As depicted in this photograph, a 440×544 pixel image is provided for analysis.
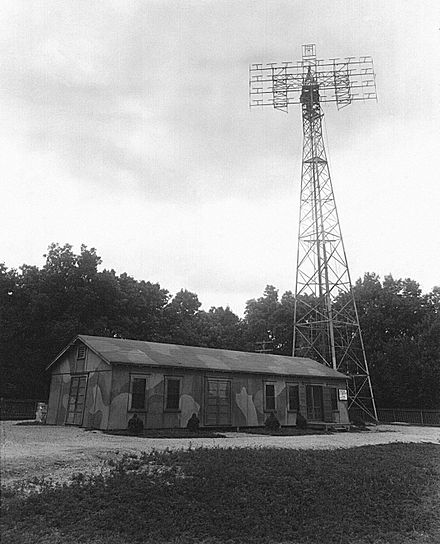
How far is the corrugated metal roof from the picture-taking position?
2442 centimetres

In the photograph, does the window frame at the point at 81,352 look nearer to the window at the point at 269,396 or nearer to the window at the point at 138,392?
the window at the point at 138,392

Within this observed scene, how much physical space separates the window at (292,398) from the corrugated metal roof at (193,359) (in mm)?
844

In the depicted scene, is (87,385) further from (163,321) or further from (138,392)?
(163,321)

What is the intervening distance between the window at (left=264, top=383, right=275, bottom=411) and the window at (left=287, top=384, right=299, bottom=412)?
1.25m

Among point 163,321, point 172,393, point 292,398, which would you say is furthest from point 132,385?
point 163,321

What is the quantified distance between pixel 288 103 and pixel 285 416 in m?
22.1

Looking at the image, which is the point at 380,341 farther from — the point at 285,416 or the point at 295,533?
the point at 295,533

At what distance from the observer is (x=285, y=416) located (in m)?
29.3

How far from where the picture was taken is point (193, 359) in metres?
27.4

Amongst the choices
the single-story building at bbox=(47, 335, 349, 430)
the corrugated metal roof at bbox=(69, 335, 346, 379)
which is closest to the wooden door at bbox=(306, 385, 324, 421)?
the single-story building at bbox=(47, 335, 349, 430)

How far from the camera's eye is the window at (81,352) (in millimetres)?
25800

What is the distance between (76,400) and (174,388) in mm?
4924

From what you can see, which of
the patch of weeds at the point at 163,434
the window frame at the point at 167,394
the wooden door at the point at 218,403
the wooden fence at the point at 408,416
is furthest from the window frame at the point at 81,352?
the wooden fence at the point at 408,416

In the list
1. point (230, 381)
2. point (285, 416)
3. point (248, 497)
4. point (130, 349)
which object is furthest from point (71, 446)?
point (285, 416)
